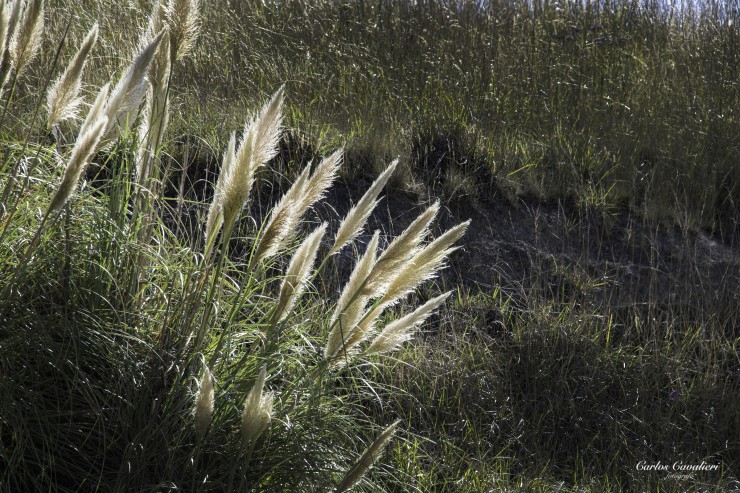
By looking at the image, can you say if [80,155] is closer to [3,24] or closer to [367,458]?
[3,24]

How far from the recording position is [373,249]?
2.32 metres

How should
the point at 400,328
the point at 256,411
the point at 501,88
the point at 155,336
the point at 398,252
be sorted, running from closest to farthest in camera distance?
1. the point at 256,411
2. the point at 398,252
3. the point at 400,328
4. the point at 155,336
5. the point at 501,88

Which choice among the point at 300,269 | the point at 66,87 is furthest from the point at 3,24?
the point at 300,269

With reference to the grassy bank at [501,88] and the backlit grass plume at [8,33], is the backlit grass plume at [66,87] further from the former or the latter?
the grassy bank at [501,88]

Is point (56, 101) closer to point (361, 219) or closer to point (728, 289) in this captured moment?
point (361, 219)

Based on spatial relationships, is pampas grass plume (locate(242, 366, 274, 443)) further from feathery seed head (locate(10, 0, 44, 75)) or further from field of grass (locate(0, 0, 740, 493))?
feathery seed head (locate(10, 0, 44, 75))

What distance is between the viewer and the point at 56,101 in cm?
233

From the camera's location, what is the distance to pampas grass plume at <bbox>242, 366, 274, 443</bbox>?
1.93 meters

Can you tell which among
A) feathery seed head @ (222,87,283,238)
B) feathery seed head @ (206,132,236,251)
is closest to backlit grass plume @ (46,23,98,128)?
feathery seed head @ (206,132,236,251)

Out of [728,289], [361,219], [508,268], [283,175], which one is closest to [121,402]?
[361,219]

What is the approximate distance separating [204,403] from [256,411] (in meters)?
0.13

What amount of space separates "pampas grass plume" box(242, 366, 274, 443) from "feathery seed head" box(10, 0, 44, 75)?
115 cm

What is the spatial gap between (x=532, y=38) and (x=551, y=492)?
183 inches

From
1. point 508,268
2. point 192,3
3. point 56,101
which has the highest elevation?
point 192,3
